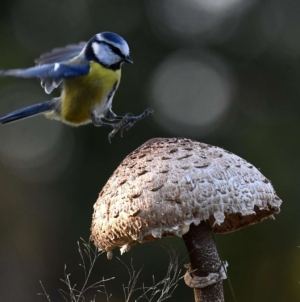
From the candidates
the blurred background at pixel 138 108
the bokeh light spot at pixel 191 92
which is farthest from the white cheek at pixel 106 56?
the bokeh light spot at pixel 191 92

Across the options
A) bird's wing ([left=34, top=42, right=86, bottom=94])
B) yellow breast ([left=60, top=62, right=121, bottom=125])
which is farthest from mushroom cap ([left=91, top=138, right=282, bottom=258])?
bird's wing ([left=34, top=42, right=86, bottom=94])

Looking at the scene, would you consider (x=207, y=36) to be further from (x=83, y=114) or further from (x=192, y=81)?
(x=83, y=114)

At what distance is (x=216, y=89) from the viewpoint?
14.0 m

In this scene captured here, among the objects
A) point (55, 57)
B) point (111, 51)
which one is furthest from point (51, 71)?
point (55, 57)

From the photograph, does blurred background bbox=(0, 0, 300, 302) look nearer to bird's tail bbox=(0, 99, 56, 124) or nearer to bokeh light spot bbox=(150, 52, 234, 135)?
bokeh light spot bbox=(150, 52, 234, 135)

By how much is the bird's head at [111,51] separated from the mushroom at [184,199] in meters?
0.97

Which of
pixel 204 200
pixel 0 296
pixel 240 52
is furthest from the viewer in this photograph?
pixel 240 52

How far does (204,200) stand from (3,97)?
1119 cm

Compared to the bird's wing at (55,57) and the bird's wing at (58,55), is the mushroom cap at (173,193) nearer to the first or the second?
the bird's wing at (55,57)

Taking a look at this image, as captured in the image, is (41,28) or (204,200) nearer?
(204,200)

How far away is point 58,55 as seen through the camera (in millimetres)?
5402

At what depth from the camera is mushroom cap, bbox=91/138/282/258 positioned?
11.0 ft

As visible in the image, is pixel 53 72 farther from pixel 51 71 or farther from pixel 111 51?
pixel 111 51

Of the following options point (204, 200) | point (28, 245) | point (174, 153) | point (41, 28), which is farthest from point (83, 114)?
point (41, 28)
